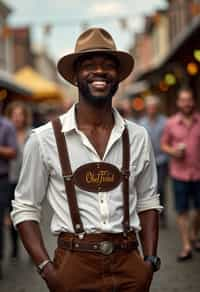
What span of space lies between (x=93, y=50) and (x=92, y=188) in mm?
613

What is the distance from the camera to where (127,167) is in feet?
10.5

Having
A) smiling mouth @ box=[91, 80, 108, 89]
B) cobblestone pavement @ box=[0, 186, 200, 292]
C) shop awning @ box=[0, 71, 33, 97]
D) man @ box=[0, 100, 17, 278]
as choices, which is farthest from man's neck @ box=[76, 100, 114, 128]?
shop awning @ box=[0, 71, 33, 97]

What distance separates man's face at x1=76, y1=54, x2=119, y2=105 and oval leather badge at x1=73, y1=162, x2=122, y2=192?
297 millimetres

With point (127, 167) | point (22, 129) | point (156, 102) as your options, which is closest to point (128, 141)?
point (127, 167)

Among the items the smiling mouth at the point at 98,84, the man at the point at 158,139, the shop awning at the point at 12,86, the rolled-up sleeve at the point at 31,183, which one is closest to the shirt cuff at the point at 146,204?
the rolled-up sleeve at the point at 31,183

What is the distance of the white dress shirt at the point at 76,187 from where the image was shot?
3107 mm

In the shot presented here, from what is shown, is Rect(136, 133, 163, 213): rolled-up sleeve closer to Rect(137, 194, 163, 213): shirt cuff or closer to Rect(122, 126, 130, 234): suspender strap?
Rect(137, 194, 163, 213): shirt cuff

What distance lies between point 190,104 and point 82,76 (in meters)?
4.49

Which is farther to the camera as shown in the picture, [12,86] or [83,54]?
[12,86]

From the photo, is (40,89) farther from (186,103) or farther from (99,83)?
(99,83)

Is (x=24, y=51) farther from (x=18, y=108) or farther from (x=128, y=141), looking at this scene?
(x=128, y=141)

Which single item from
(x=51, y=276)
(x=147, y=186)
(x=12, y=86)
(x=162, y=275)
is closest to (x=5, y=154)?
(x=162, y=275)

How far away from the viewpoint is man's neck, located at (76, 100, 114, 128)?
3271 mm

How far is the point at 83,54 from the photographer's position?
3268mm
